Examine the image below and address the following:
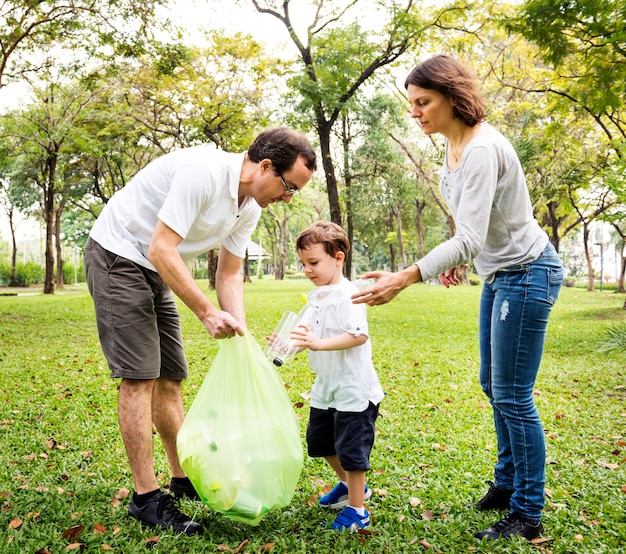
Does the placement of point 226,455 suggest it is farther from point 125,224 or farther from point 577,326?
point 577,326

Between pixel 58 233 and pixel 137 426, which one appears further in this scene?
pixel 58 233

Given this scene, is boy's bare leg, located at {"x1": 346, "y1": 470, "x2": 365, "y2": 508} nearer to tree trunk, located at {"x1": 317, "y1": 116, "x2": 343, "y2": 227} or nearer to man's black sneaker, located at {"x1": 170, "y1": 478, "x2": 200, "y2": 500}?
man's black sneaker, located at {"x1": 170, "y1": 478, "x2": 200, "y2": 500}

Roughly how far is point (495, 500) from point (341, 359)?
1035 millimetres

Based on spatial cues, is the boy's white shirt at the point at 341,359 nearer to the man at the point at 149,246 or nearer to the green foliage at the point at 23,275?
the man at the point at 149,246

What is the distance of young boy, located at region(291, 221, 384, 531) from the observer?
2418mm

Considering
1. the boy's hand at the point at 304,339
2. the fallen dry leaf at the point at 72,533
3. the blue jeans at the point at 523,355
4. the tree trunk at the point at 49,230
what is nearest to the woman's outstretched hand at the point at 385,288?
the boy's hand at the point at 304,339

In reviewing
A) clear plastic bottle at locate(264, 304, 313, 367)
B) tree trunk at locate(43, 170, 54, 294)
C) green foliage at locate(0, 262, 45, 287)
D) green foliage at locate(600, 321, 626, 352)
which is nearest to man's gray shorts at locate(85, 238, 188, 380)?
→ clear plastic bottle at locate(264, 304, 313, 367)

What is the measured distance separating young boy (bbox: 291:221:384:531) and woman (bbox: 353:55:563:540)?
1.23ft

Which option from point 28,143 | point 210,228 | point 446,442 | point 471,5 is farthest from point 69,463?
point 28,143

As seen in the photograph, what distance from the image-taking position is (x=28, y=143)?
1554cm

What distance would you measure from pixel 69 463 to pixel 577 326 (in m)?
8.77

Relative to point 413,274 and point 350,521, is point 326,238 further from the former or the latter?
point 350,521

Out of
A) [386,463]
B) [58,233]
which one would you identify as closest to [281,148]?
[386,463]

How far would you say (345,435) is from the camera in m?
2.44
